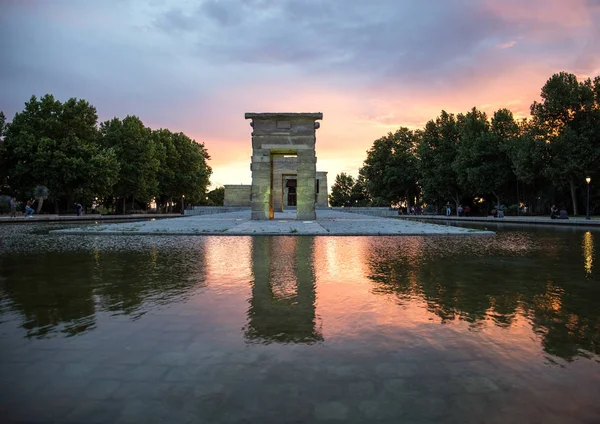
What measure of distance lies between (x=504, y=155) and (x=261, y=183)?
124ft

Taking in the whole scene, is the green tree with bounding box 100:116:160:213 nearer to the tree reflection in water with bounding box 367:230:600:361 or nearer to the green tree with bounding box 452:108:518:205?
the green tree with bounding box 452:108:518:205

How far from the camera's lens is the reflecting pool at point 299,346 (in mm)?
2746

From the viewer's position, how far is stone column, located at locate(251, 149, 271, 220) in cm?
2852

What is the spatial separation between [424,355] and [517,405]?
3.03 feet

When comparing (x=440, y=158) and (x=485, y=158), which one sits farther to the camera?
(x=440, y=158)

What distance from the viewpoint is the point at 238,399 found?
9.26 feet

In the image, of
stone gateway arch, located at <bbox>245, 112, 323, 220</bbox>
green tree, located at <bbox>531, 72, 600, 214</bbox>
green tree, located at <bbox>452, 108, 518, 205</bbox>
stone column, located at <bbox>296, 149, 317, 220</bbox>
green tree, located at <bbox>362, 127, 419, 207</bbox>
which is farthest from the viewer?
green tree, located at <bbox>362, 127, 419, 207</bbox>

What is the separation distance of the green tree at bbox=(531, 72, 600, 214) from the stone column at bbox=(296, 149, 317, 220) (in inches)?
1088

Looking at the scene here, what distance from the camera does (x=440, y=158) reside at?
2307 inches

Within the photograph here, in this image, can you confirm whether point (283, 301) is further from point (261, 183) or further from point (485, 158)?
point (485, 158)

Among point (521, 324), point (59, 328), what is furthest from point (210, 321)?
point (521, 324)

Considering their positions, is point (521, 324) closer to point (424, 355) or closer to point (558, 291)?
point (424, 355)

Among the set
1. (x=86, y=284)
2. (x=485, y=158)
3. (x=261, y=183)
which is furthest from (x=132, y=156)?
(x=86, y=284)

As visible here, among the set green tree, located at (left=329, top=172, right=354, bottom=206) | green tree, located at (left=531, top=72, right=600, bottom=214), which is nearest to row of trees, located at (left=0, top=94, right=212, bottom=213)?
green tree, located at (left=531, top=72, right=600, bottom=214)
